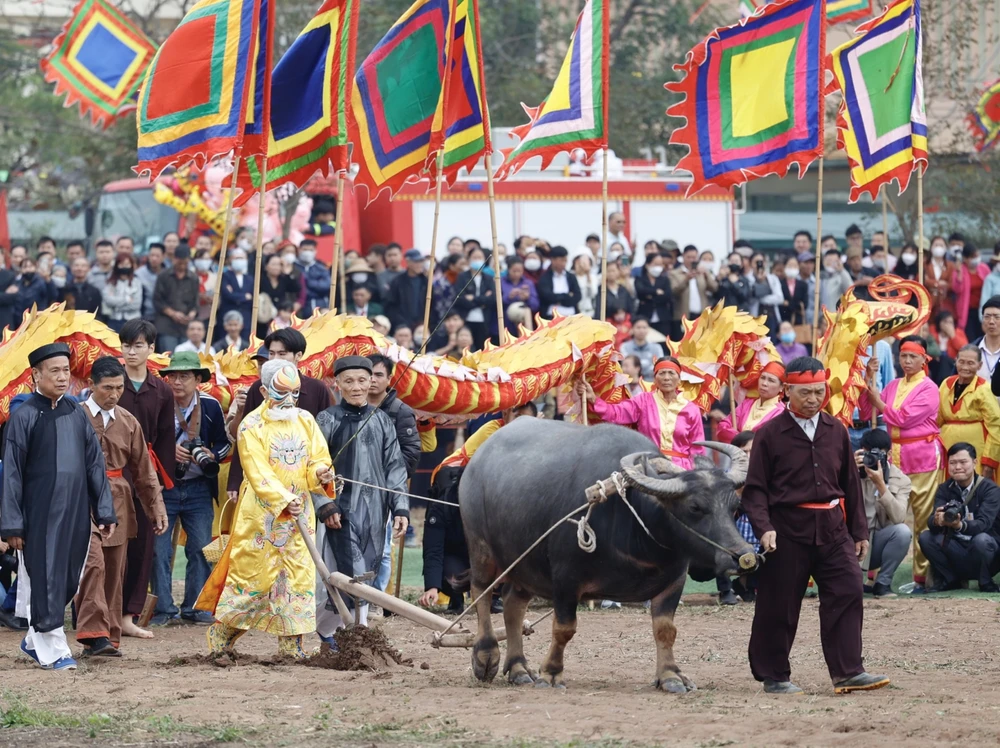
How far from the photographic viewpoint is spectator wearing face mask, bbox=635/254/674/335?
1823cm

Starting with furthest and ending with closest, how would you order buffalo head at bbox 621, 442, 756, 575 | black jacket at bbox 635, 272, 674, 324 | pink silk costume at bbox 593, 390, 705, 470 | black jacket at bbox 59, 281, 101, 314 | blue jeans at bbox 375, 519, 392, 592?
black jacket at bbox 635, 272, 674, 324
black jacket at bbox 59, 281, 101, 314
pink silk costume at bbox 593, 390, 705, 470
blue jeans at bbox 375, 519, 392, 592
buffalo head at bbox 621, 442, 756, 575

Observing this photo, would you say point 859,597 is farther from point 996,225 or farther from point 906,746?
point 996,225

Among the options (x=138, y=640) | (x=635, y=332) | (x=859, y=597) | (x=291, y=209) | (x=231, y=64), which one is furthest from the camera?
(x=291, y=209)

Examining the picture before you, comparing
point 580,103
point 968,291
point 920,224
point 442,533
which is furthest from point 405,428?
point 968,291

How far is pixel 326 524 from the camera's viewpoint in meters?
9.64

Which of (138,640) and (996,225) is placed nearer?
(138,640)

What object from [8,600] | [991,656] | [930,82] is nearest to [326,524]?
[8,600]

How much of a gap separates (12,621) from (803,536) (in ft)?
18.1

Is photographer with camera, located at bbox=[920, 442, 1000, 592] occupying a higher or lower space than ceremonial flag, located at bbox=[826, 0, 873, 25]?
lower

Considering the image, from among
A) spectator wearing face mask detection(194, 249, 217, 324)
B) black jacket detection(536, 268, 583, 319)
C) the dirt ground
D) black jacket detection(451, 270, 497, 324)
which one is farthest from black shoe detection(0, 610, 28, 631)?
black jacket detection(536, 268, 583, 319)

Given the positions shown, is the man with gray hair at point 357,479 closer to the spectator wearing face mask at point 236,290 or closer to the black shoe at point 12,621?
the black shoe at point 12,621

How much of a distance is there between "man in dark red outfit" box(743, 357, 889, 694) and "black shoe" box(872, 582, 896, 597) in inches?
163

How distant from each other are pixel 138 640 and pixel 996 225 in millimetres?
17611

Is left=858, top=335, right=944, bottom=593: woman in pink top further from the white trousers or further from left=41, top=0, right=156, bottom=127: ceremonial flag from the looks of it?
left=41, top=0, right=156, bottom=127: ceremonial flag
